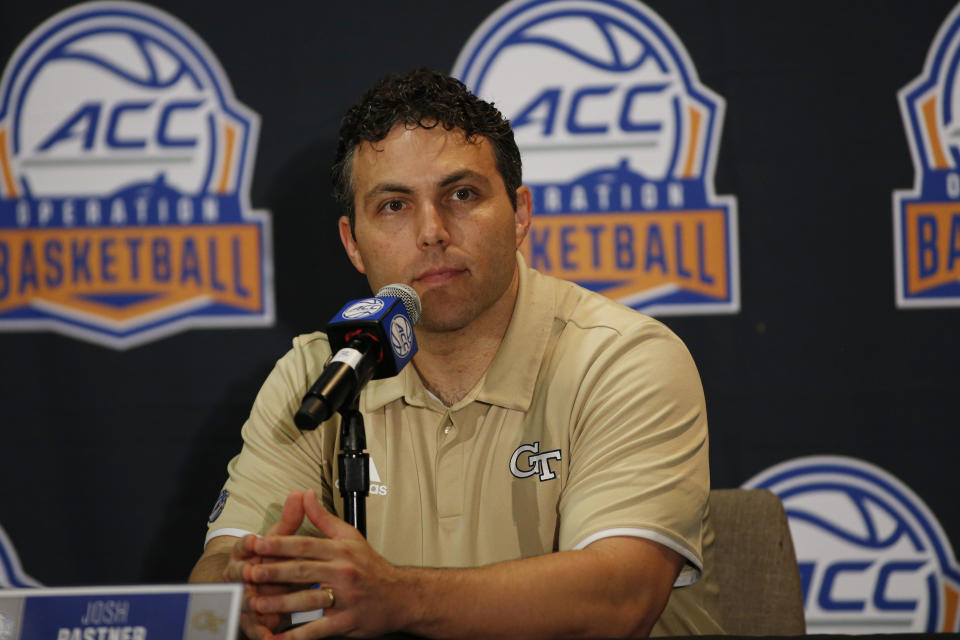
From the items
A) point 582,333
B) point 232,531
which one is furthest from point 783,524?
point 232,531

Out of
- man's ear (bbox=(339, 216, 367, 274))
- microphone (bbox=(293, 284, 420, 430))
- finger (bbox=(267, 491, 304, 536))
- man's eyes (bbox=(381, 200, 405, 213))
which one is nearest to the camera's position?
microphone (bbox=(293, 284, 420, 430))

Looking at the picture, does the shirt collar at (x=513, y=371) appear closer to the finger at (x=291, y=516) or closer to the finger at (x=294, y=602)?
the finger at (x=291, y=516)

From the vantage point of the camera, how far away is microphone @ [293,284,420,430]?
44.2 inches

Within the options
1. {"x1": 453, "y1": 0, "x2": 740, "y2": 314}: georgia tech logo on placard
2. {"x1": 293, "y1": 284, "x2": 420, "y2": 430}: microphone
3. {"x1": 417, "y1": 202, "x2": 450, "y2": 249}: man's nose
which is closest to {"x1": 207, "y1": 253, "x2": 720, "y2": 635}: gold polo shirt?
{"x1": 417, "y1": 202, "x2": 450, "y2": 249}: man's nose

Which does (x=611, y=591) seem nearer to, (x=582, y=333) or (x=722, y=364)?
(x=582, y=333)

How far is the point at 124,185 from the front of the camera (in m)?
2.68

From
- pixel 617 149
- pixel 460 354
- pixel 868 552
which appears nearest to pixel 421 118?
pixel 460 354

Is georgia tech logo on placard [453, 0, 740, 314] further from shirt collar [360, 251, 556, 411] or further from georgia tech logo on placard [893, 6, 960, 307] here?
shirt collar [360, 251, 556, 411]

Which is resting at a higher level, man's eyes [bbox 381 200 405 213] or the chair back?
man's eyes [bbox 381 200 405 213]

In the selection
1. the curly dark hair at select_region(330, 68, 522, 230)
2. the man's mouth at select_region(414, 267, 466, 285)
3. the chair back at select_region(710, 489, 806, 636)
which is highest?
the curly dark hair at select_region(330, 68, 522, 230)

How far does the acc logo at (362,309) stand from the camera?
1.26 metres

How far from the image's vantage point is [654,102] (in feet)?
8.45

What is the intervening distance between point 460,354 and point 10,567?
1653mm

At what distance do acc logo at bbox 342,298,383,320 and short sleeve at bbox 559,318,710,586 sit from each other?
1.79 ft
